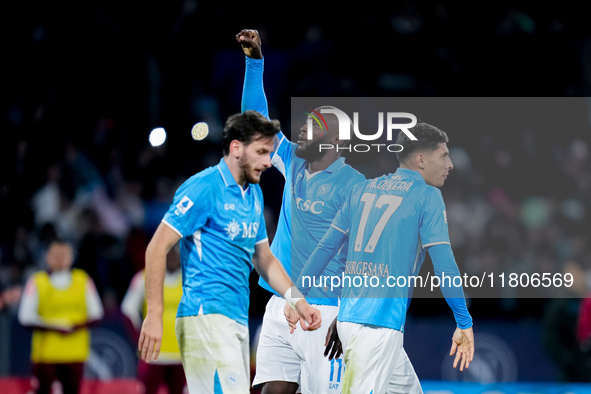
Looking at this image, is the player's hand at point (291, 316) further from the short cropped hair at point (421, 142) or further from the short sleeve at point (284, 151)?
the short cropped hair at point (421, 142)

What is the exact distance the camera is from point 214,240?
479 cm

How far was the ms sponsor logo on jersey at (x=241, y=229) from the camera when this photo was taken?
4.81m

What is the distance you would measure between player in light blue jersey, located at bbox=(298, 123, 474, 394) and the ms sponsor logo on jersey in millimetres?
854

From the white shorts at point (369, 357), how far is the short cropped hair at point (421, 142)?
1211mm

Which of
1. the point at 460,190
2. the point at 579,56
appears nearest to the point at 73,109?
the point at 460,190

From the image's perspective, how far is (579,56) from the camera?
12.0 meters

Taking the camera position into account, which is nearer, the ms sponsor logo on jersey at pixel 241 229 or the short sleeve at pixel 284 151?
the ms sponsor logo on jersey at pixel 241 229

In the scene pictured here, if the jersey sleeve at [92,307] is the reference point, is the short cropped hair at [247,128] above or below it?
above

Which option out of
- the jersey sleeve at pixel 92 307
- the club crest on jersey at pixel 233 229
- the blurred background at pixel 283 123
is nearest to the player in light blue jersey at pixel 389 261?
the club crest on jersey at pixel 233 229

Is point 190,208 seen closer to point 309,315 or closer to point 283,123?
point 309,315

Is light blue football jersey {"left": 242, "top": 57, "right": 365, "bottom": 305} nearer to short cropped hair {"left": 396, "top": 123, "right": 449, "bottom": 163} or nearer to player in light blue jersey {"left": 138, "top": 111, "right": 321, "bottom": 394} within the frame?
short cropped hair {"left": 396, "top": 123, "right": 449, "bottom": 163}

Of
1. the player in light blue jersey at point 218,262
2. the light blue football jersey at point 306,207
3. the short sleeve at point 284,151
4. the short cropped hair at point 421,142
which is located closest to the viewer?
the player in light blue jersey at point 218,262

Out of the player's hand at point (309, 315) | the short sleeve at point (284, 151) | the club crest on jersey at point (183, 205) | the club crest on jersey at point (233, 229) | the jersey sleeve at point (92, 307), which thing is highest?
the short sleeve at point (284, 151)

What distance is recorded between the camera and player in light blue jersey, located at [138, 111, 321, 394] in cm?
461
